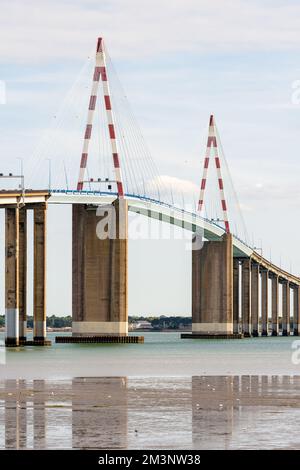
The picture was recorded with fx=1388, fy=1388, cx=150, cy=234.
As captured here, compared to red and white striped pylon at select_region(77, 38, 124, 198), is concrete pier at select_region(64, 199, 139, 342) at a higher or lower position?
lower

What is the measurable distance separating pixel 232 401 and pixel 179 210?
116 metres

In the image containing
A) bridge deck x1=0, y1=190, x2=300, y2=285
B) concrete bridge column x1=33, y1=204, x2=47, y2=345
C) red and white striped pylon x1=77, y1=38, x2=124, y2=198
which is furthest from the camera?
red and white striped pylon x1=77, y1=38, x2=124, y2=198

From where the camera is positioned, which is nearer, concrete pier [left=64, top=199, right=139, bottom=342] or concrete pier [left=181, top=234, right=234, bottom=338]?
concrete pier [left=64, top=199, right=139, bottom=342]

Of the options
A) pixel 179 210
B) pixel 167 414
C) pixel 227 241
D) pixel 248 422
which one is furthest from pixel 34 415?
pixel 227 241

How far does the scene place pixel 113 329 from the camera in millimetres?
130125

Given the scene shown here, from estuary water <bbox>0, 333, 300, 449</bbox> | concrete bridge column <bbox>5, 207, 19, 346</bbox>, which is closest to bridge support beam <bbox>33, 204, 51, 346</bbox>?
concrete bridge column <bbox>5, 207, 19, 346</bbox>

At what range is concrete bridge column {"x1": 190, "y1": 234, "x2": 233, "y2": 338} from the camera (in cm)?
17500

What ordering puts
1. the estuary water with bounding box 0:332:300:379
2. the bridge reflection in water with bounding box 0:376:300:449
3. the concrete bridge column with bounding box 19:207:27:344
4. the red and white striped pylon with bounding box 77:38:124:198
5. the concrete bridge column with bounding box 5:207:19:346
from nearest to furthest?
1. the bridge reflection in water with bounding box 0:376:300:449
2. the estuary water with bounding box 0:332:300:379
3. the concrete bridge column with bounding box 5:207:19:346
4. the concrete bridge column with bounding box 19:207:27:344
5. the red and white striped pylon with bounding box 77:38:124:198

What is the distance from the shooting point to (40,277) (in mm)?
119000

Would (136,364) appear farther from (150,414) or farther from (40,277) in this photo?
(40,277)

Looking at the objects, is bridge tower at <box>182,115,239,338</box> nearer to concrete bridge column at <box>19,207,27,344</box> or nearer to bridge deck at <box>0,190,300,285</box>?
bridge deck at <box>0,190,300,285</box>

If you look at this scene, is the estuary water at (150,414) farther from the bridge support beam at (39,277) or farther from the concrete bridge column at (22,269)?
the bridge support beam at (39,277)

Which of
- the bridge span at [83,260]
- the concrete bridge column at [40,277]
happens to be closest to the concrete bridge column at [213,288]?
the bridge span at [83,260]

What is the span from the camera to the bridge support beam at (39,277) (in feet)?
389
